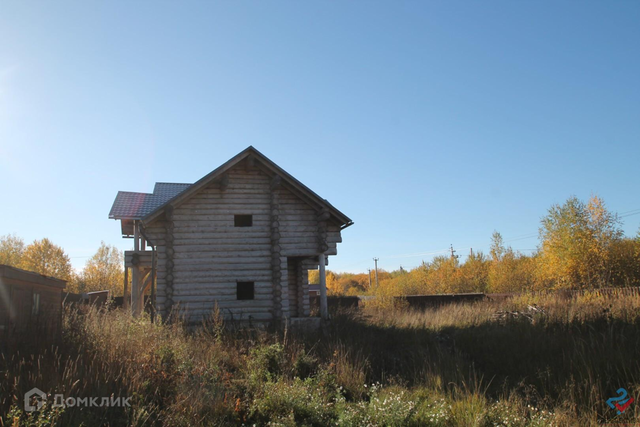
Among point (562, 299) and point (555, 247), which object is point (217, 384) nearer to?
point (562, 299)

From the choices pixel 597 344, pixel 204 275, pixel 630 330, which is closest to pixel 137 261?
pixel 204 275

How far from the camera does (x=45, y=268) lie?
48.0 m

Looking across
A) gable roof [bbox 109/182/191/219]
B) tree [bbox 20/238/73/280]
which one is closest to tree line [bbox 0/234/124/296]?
tree [bbox 20/238/73/280]

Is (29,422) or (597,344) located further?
(597,344)

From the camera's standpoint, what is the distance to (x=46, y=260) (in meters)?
48.2

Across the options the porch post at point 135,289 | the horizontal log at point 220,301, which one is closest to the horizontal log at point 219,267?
the horizontal log at point 220,301

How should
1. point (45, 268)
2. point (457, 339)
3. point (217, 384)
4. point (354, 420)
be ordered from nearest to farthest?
point (354, 420)
point (217, 384)
point (457, 339)
point (45, 268)

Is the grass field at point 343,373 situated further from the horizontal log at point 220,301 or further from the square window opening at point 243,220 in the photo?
the square window opening at point 243,220

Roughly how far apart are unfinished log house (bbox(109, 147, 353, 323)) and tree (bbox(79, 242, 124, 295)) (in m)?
37.8

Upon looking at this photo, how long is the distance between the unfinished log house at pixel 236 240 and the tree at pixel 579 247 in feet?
85.3

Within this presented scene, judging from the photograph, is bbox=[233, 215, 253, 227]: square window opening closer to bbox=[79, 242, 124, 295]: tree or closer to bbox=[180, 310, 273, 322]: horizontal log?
bbox=[180, 310, 273, 322]: horizontal log

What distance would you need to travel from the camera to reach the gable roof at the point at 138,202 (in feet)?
64.0

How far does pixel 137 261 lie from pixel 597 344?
15.2 meters

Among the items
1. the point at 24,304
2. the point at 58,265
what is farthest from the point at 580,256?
the point at 58,265
